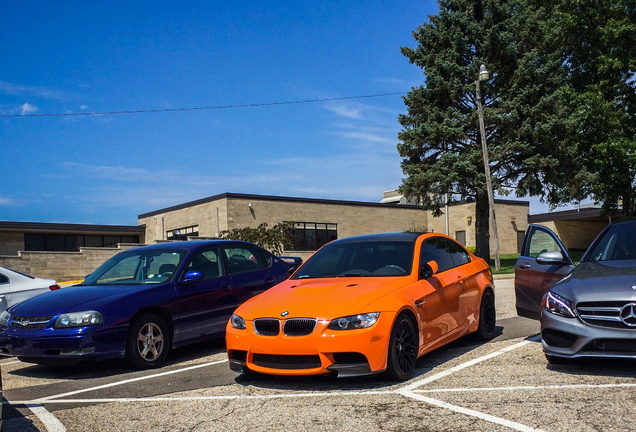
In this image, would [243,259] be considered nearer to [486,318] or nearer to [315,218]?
[486,318]

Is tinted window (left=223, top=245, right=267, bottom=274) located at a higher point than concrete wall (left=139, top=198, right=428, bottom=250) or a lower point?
lower

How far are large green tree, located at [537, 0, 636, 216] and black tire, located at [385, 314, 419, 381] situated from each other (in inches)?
1000

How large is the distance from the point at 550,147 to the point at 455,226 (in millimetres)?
19507

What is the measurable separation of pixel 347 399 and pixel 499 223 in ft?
145

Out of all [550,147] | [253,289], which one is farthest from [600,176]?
[253,289]

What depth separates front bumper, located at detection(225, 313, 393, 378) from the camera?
223 inches

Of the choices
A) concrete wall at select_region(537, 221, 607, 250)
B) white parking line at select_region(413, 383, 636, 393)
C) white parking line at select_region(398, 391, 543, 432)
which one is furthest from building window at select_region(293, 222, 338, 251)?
white parking line at select_region(398, 391, 543, 432)

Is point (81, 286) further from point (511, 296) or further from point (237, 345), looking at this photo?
point (511, 296)

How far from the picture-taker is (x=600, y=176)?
101 feet

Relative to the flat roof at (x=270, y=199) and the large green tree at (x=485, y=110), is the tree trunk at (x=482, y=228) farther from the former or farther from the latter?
the flat roof at (x=270, y=199)

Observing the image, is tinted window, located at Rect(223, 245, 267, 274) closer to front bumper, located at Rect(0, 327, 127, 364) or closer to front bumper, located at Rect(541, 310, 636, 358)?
front bumper, located at Rect(0, 327, 127, 364)

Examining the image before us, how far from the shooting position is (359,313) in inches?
227

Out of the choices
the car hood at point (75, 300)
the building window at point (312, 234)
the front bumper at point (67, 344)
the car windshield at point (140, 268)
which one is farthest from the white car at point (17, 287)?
the building window at point (312, 234)

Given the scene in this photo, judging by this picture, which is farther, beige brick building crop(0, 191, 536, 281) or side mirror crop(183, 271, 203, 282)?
beige brick building crop(0, 191, 536, 281)
